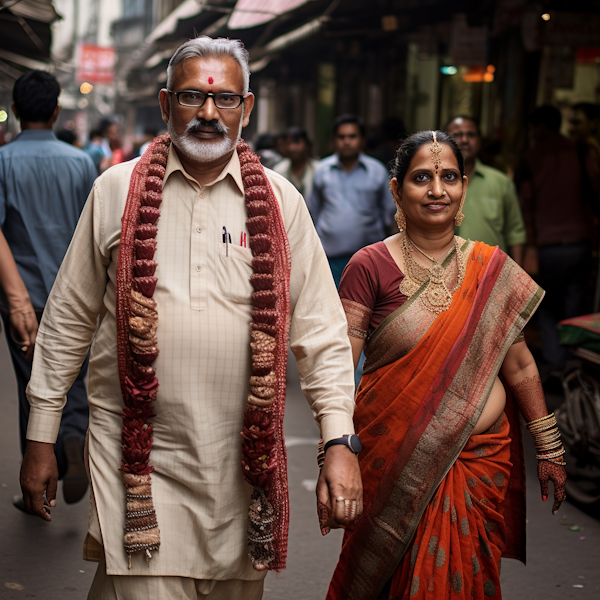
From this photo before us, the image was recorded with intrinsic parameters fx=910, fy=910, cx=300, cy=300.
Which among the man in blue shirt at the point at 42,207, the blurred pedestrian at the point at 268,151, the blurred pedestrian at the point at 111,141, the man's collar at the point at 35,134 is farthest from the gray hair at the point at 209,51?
the blurred pedestrian at the point at 111,141

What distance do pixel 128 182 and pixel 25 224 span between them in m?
2.35

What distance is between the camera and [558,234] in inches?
297

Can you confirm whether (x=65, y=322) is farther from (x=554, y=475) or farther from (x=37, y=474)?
(x=554, y=475)

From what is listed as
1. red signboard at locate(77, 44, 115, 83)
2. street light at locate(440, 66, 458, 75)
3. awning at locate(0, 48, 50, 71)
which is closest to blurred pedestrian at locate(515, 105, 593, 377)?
street light at locate(440, 66, 458, 75)

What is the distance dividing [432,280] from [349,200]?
433 cm

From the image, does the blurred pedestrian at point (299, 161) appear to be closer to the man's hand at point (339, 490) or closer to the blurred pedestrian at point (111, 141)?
the blurred pedestrian at point (111, 141)

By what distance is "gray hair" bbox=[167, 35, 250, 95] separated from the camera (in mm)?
2561

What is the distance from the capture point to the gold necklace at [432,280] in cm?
313

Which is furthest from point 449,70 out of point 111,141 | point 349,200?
point 111,141

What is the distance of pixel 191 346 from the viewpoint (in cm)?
249

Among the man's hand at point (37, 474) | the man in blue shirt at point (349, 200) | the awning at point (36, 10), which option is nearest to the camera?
the man's hand at point (37, 474)

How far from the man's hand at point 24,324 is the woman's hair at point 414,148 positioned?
1637mm

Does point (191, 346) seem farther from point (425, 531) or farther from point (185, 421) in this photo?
point (425, 531)

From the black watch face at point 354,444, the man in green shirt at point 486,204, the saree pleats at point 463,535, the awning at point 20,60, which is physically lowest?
the saree pleats at point 463,535
